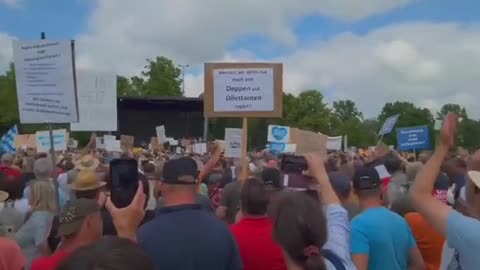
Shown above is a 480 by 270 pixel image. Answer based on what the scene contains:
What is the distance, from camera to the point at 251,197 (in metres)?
4.73

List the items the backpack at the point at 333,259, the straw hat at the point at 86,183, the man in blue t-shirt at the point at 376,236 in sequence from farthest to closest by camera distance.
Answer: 1. the straw hat at the point at 86,183
2. the man in blue t-shirt at the point at 376,236
3. the backpack at the point at 333,259

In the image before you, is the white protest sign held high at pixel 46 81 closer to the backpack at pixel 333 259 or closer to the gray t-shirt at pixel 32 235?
the gray t-shirt at pixel 32 235

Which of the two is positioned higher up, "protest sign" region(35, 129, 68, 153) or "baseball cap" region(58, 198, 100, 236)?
"baseball cap" region(58, 198, 100, 236)

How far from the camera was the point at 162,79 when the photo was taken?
213ft

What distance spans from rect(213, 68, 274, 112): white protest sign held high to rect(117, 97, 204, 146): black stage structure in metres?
42.5

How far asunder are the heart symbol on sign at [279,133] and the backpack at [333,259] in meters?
15.7

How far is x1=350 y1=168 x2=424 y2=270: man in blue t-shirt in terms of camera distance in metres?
4.73

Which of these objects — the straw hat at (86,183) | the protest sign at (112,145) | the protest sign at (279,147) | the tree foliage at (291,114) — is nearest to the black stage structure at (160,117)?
the tree foliage at (291,114)

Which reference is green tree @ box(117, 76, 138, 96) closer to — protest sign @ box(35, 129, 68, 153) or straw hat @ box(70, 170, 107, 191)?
protest sign @ box(35, 129, 68, 153)

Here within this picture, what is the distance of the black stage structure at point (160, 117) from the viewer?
167 ft

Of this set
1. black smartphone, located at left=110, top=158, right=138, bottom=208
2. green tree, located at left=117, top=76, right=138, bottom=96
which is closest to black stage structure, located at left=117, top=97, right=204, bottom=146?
green tree, located at left=117, top=76, right=138, bottom=96

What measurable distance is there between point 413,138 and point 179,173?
15.6 meters

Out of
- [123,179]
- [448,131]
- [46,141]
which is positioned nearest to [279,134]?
[46,141]

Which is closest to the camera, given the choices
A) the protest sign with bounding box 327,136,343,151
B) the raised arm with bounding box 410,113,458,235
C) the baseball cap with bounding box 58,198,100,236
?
the raised arm with bounding box 410,113,458,235
